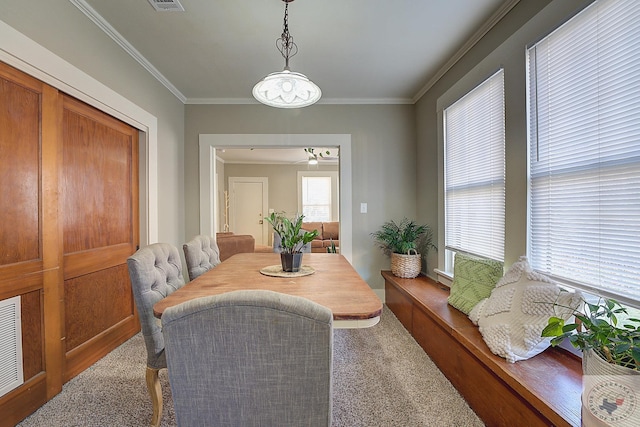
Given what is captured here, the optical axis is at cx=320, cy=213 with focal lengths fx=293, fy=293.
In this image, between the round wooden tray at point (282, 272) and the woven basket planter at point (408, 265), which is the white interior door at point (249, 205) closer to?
the woven basket planter at point (408, 265)

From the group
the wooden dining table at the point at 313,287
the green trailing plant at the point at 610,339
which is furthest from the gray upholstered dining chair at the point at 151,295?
the green trailing plant at the point at 610,339

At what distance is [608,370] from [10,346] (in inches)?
104

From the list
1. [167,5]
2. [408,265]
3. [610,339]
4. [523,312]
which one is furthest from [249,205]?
[610,339]

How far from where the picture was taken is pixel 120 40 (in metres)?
2.33

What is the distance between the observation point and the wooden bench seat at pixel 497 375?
1.17m

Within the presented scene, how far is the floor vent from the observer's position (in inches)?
59.2

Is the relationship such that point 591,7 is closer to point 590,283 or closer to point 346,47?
point 590,283

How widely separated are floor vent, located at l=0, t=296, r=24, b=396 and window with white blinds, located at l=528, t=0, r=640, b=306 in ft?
9.61

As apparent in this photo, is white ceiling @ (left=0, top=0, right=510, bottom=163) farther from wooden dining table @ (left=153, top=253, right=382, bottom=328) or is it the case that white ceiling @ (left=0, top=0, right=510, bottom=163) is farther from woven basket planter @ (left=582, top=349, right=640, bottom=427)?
woven basket planter @ (left=582, top=349, right=640, bottom=427)

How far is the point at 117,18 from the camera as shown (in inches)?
83.1

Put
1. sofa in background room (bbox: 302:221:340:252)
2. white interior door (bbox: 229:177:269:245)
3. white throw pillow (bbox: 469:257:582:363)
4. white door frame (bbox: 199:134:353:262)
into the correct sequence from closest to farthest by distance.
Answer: white throw pillow (bbox: 469:257:582:363) < white door frame (bbox: 199:134:353:262) < sofa in background room (bbox: 302:221:340:252) < white interior door (bbox: 229:177:269:245)

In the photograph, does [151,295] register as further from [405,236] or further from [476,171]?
[405,236]

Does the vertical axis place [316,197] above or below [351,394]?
above

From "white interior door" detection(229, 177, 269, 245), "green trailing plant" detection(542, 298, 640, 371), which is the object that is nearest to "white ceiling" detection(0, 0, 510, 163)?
"green trailing plant" detection(542, 298, 640, 371)
